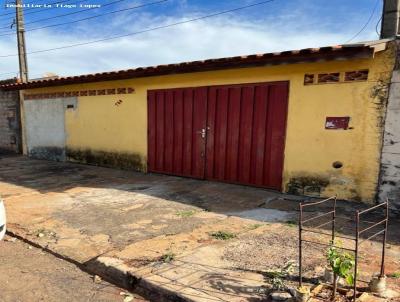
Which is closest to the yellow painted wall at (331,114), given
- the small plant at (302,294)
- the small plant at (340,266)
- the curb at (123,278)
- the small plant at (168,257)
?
the small plant at (340,266)

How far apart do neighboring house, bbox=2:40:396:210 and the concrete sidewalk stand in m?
0.55

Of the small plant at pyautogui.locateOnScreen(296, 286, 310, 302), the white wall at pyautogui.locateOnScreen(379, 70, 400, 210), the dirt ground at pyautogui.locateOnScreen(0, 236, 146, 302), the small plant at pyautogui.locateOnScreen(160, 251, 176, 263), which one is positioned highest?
the white wall at pyautogui.locateOnScreen(379, 70, 400, 210)

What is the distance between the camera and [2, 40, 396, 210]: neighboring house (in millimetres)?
5938


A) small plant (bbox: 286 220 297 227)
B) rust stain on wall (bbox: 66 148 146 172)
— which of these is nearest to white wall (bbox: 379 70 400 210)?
small plant (bbox: 286 220 297 227)

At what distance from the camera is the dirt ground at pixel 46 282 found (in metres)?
3.25

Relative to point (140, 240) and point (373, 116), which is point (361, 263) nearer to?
point (140, 240)

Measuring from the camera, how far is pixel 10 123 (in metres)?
14.1

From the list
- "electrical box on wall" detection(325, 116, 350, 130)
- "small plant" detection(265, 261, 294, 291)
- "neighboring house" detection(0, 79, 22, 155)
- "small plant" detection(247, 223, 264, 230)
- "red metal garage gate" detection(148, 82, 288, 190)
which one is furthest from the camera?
"neighboring house" detection(0, 79, 22, 155)

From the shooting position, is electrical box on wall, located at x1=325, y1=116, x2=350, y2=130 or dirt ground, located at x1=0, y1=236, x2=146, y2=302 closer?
dirt ground, located at x1=0, y1=236, x2=146, y2=302

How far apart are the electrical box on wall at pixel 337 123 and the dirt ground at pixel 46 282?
4.58 meters

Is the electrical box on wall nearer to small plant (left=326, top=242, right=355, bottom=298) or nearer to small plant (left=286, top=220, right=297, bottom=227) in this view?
small plant (left=286, top=220, right=297, bottom=227)

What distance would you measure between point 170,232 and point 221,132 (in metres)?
3.54

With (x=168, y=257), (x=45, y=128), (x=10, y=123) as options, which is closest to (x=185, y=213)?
(x=168, y=257)

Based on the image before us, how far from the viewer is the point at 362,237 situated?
4.54 metres
